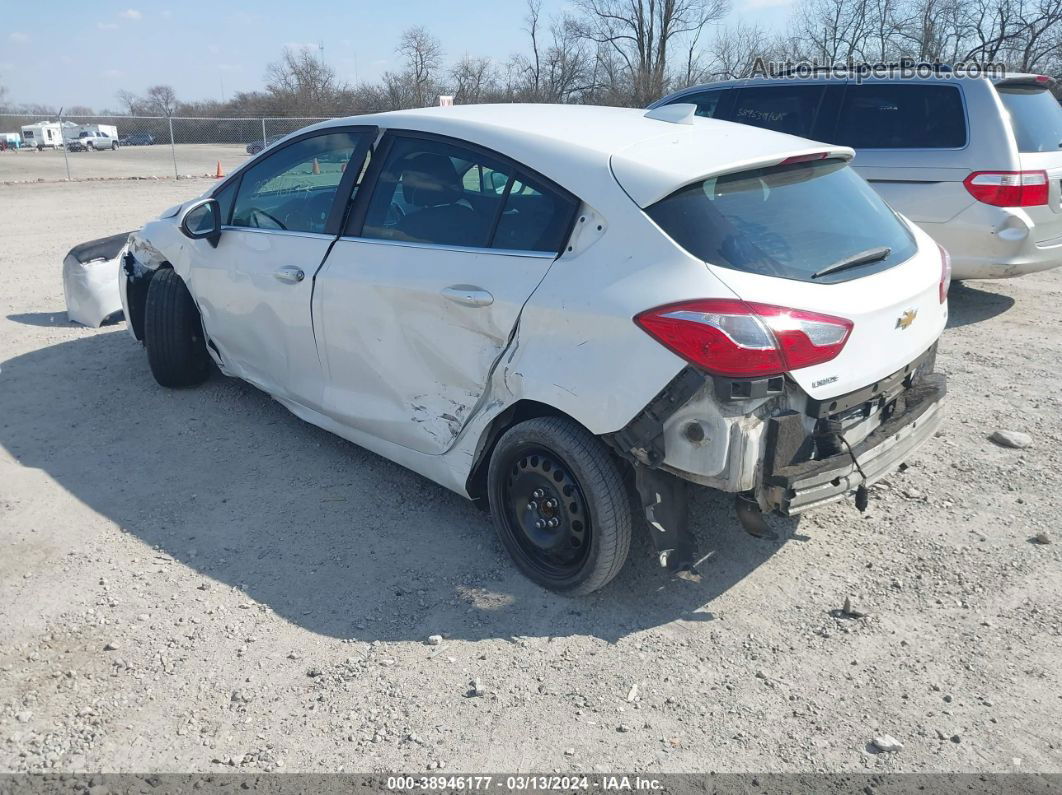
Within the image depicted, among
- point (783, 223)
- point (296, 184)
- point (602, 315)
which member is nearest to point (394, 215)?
point (296, 184)

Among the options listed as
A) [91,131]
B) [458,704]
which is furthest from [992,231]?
[91,131]

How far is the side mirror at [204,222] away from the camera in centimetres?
480

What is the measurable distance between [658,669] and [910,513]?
1.74 metres

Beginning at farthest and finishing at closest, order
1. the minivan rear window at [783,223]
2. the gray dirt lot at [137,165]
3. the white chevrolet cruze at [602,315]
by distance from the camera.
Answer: the gray dirt lot at [137,165]
the minivan rear window at [783,223]
the white chevrolet cruze at [602,315]

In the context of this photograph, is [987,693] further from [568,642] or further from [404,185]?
[404,185]

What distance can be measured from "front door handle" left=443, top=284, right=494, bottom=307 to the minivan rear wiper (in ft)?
4.01

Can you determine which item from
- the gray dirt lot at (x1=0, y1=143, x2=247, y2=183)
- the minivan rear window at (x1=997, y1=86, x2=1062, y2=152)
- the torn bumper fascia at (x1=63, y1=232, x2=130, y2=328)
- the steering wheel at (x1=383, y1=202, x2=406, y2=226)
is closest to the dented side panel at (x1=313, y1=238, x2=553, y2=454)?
the steering wheel at (x1=383, y1=202, x2=406, y2=226)

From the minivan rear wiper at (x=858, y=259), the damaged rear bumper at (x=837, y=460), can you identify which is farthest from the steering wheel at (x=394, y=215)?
the damaged rear bumper at (x=837, y=460)

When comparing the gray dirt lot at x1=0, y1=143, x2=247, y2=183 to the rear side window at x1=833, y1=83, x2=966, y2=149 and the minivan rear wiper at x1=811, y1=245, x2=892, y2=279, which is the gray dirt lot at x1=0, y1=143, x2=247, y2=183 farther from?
the minivan rear wiper at x1=811, y1=245, x2=892, y2=279

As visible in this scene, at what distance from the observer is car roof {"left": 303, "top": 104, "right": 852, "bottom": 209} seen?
312 cm

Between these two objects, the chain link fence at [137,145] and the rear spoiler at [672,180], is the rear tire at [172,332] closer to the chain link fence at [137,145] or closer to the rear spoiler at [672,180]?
the rear spoiler at [672,180]

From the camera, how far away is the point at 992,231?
670 cm

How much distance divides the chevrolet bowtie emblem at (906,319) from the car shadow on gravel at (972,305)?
13.5 feet

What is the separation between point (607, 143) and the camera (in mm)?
3357
